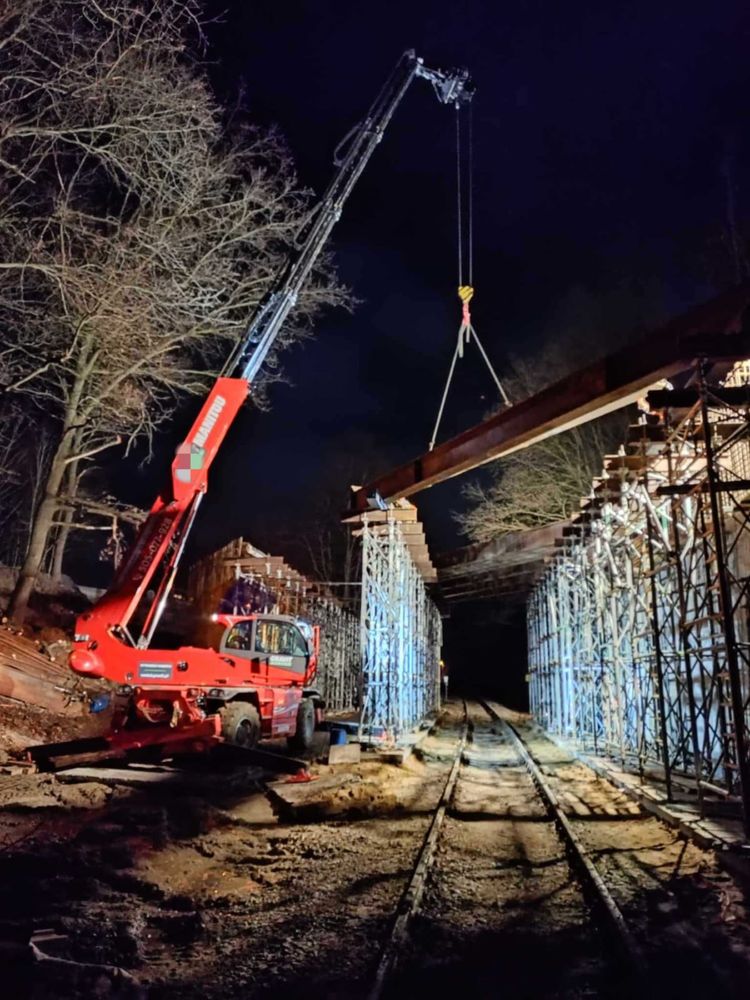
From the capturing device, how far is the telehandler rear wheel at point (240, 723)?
1216 cm

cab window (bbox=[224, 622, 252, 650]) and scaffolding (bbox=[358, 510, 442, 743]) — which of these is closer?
cab window (bbox=[224, 622, 252, 650])

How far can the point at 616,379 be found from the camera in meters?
9.34

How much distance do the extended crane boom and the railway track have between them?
5.07m

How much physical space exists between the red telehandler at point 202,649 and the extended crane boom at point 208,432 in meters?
0.02

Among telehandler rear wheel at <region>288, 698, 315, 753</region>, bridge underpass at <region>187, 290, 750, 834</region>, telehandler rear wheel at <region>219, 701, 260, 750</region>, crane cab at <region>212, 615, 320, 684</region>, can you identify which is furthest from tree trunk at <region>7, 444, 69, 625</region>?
telehandler rear wheel at <region>219, 701, 260, 750</region>

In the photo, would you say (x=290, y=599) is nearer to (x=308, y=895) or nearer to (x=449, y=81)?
(x=449, y=81)

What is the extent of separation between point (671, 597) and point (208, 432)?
7.86 metres

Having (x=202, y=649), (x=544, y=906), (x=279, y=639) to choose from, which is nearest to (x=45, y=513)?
(x=279, y=639)

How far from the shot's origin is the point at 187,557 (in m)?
48.8

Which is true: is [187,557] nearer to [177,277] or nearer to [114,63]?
→ [177,277]

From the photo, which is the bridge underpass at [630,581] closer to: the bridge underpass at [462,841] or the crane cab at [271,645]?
the bridge underpass at [462,841]

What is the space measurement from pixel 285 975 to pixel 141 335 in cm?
1306

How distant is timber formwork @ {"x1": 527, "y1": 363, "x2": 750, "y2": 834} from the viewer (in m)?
9.88

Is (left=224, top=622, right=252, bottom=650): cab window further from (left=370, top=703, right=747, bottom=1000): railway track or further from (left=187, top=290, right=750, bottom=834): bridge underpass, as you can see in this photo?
(left=370, top=703, right=747, bottom=1000): railway track
